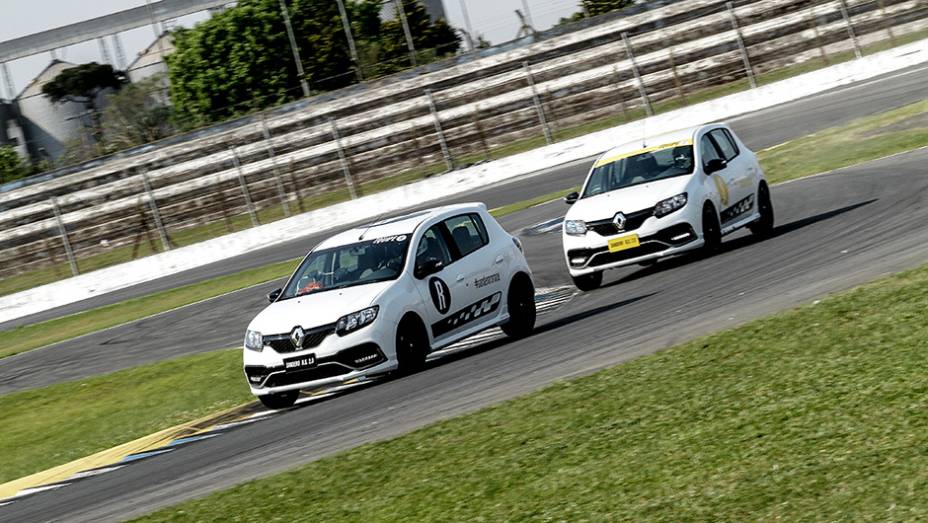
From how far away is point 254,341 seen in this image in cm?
1341

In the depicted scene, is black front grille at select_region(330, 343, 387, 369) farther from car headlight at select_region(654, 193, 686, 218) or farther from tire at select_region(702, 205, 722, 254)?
tire at select_region(702, 205, 722, 254)

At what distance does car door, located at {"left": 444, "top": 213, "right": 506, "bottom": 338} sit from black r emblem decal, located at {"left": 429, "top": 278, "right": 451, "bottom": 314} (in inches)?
6.8

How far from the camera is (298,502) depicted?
827 cm


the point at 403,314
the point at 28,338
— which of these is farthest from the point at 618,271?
the point at 28,338

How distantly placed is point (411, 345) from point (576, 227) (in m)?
4.46

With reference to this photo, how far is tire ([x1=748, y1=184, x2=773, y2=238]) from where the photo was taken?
18.1 meters

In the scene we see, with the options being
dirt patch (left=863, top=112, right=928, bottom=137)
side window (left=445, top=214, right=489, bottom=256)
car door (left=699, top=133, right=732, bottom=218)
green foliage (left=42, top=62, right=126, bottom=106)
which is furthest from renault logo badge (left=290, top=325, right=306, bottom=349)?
green foliage (left=42, top=62, right=126, bottom=106)

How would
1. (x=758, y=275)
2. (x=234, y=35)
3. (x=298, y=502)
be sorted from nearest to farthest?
(x=298, y=502) → (x=758, y=275) → (x=234, y=35)

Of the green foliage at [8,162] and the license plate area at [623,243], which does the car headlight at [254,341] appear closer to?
the license plate area at [623,243]

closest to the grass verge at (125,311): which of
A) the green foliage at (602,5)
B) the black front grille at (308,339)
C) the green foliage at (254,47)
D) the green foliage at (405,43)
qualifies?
the black front grille at (308,339)

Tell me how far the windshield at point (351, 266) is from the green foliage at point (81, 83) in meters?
47.2

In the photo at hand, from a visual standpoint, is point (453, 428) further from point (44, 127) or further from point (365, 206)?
point (44, 127)

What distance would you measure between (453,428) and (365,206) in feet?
82.7

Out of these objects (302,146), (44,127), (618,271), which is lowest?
(618,271)
